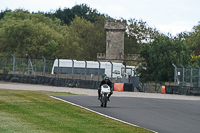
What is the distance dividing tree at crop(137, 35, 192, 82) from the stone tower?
2465 centimetres

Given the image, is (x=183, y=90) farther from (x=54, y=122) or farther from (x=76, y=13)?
(x=76, y=13)

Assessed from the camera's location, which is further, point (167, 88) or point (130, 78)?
point (130, 78)

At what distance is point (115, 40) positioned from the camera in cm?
9800

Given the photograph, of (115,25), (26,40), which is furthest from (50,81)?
(115,25)

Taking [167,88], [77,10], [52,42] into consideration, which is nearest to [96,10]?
[77,10]

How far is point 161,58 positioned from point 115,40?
2893 centimetres

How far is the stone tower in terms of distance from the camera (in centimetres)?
9706

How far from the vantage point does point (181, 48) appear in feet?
237

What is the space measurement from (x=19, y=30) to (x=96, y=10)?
61893 mm

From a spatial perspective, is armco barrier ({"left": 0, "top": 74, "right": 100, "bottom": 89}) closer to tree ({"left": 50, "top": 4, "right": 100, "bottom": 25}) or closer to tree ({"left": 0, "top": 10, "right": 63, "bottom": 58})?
tree ({"left": 0, "top": 10, "right": 63, "bottom": 58})

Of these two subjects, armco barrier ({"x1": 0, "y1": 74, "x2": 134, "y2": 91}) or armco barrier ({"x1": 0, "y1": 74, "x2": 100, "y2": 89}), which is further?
armco barrier ({"x1": 0, "y1": 74, "x2": 100, "y2": 89})

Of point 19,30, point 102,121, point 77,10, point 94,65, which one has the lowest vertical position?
point 102,121

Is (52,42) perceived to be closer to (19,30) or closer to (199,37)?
(19,30)

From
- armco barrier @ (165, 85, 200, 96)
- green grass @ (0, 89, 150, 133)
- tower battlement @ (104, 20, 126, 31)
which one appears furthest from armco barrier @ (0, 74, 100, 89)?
tower battlement @ (104, 20, 126, 31)
